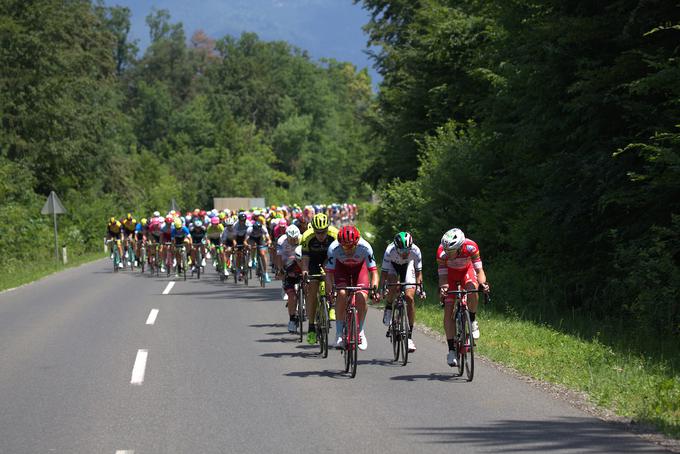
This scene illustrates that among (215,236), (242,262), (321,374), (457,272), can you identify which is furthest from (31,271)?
(457,272)

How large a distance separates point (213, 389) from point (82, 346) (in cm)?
465

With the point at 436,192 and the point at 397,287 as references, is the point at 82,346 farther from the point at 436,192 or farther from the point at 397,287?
the point at 436,192

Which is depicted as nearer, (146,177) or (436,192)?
(436,192)

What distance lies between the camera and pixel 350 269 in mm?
12406

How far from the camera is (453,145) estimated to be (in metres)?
28.9

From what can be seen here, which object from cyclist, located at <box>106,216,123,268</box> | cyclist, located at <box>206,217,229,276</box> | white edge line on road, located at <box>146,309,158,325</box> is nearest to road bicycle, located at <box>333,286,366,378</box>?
white edge line on road, located at <box>146,309,158,325</box>

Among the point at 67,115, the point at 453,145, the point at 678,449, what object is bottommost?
the point at 678,449

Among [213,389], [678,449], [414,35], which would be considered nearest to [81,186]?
[414,35]

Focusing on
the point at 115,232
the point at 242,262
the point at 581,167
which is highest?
the point at 581,167

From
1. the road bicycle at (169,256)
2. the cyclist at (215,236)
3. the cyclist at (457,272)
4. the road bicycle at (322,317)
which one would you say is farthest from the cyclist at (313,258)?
the road bicycle at (169,256)

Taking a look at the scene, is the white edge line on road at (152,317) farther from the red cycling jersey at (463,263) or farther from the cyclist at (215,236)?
the cyclist at (215,236)

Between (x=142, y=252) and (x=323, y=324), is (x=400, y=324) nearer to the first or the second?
(x=323, y=324)

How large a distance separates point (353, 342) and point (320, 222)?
2477mm

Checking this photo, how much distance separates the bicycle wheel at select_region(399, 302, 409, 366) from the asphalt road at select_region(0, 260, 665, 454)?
0.17 metres
